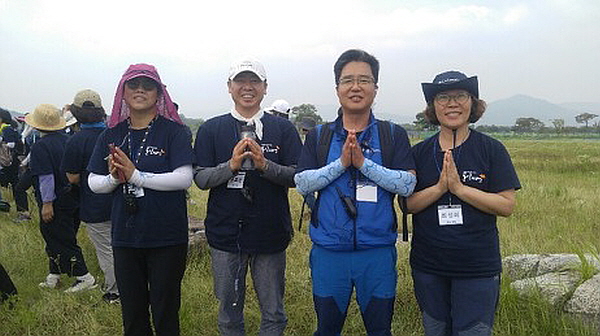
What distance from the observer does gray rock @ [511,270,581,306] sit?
350 centimetres

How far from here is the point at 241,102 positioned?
9.71ft

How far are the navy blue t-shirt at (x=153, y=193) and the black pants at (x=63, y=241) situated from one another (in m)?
2.14

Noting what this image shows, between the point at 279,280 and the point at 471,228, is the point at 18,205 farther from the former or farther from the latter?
the point at 471,228

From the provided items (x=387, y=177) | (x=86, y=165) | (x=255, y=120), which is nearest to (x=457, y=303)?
(x=387, y=177)

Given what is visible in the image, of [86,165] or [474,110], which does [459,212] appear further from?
[86,165]

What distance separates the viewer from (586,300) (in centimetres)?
331

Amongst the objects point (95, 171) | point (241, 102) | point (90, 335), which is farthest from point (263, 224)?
point (90, 335)

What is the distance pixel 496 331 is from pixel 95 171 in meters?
3.10

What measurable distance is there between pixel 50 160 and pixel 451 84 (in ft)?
13.4

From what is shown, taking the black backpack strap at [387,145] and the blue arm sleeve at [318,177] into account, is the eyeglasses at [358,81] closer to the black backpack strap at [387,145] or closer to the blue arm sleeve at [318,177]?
the black backpack strap at [387,145]

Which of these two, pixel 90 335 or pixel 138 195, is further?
pixel 90 335

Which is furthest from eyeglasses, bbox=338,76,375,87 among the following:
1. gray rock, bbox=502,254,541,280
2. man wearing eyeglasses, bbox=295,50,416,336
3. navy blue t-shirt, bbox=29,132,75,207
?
navy blue t-shirt, bbox=29,132,75,207

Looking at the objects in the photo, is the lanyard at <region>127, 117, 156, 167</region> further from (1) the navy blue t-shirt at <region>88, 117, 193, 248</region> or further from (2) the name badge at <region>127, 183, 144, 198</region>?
(2) the name badge at <region>127, 183, 144, 198</region>

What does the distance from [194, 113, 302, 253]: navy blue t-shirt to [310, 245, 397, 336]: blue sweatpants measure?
41 centimetres
